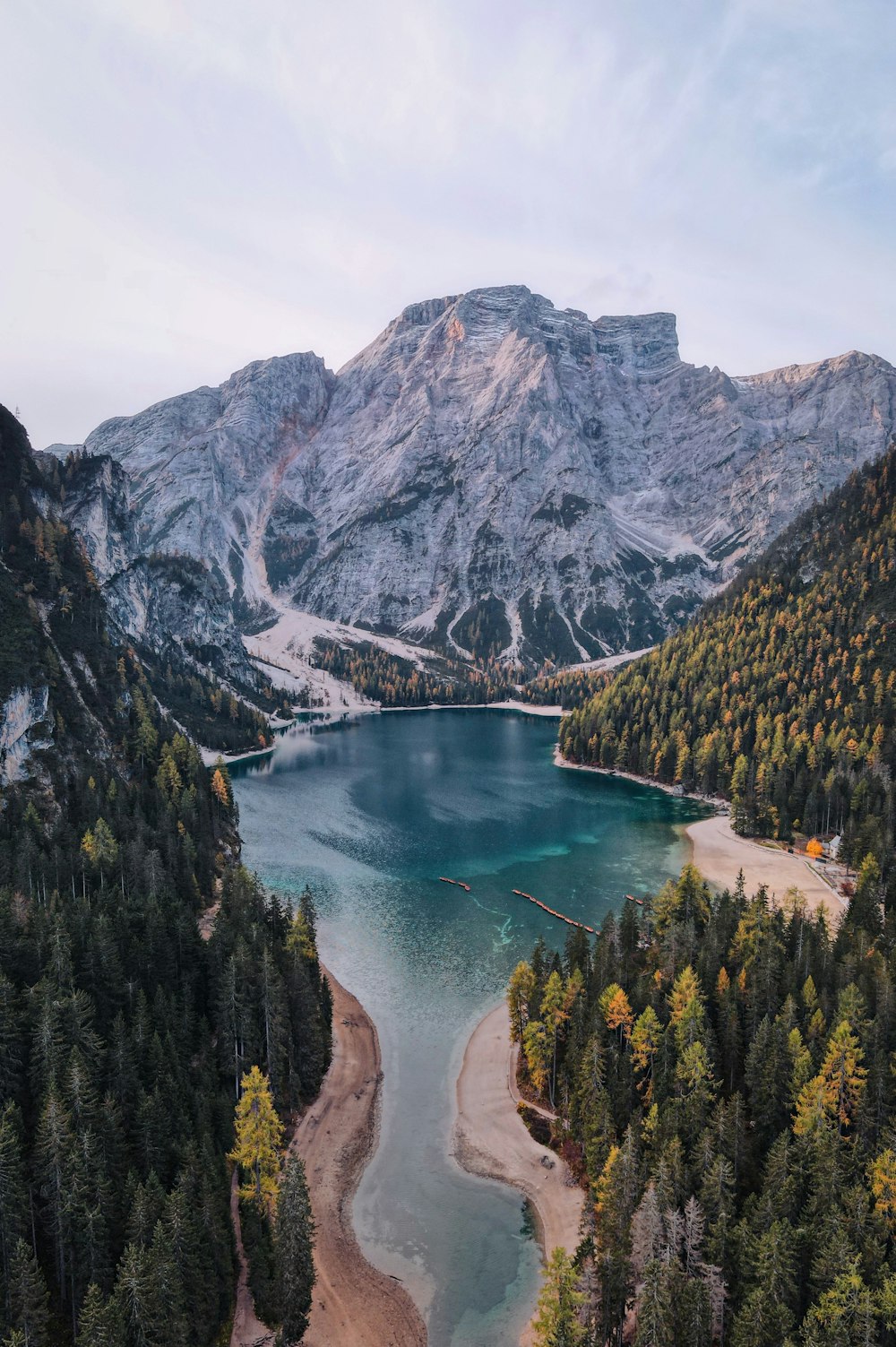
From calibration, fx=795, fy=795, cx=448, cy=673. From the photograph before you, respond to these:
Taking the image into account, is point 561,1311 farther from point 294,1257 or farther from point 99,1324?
point 99,1324

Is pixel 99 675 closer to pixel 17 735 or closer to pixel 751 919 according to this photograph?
pixel 17 735

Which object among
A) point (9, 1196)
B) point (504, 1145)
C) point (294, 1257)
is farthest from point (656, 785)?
point (9, 1196)

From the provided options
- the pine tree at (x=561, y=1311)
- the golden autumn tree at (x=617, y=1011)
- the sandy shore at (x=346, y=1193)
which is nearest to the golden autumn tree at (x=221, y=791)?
the sandy shore at (x=346, y=1193)

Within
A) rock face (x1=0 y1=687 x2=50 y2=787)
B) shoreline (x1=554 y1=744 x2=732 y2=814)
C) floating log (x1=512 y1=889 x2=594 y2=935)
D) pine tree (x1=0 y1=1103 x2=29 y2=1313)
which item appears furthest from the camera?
shoreline (x1=554 y1=744 x2=732 y2=814)

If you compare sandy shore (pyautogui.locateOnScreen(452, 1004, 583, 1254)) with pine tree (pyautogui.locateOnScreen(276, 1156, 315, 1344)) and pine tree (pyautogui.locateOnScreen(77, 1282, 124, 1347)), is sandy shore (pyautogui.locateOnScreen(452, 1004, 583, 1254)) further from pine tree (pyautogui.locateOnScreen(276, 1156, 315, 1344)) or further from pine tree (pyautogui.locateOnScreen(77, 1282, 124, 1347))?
pine tree (pyautogui.locateOnScreen(77, 1282, 124, 1347))

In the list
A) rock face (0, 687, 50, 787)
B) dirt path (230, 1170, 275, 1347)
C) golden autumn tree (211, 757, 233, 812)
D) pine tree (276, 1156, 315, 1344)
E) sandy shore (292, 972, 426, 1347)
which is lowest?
dirt path (230, 1170, 275, 1347)

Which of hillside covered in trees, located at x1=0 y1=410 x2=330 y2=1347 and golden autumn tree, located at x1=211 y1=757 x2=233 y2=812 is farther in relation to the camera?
golden autumn tree, located at x1=211 y1=757 x2=233 y2=812

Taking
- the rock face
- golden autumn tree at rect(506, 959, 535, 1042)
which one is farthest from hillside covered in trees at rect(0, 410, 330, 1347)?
golden autumn tree at rect(506, 959, 535, 1042)
